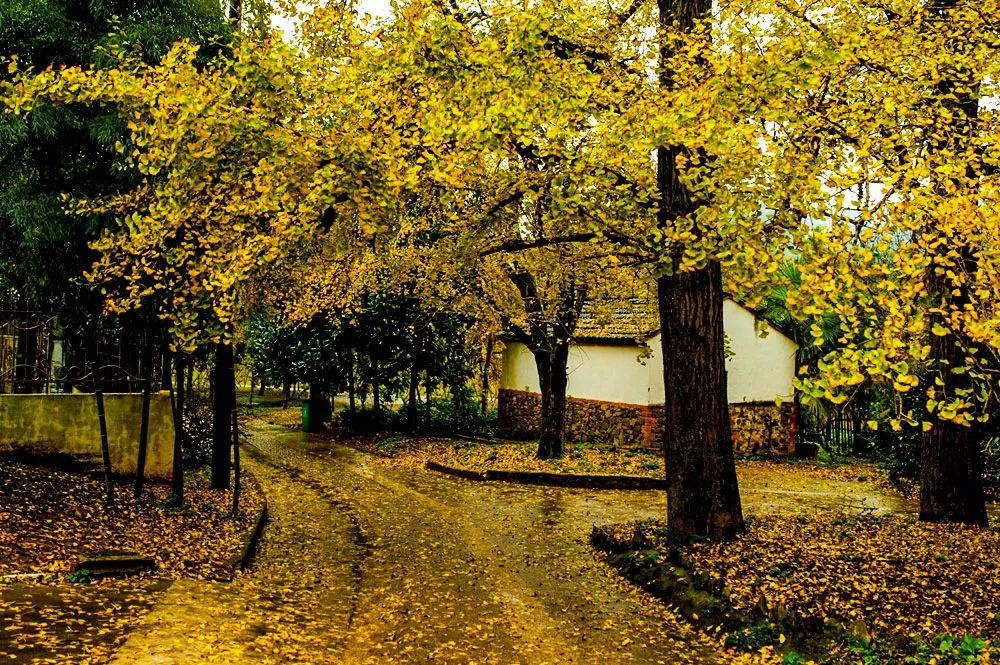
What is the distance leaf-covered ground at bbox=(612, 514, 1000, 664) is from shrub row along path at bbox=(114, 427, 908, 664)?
849 millimetres

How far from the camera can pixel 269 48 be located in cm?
→ 941

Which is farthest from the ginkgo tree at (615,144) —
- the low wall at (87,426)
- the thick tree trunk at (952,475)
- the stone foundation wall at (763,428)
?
the stone foundation wall at (763,428)

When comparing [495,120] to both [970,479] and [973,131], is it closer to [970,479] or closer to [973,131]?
[973,131]

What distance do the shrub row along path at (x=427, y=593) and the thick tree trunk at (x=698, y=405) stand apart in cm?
135

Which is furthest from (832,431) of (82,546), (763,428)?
(82,546)

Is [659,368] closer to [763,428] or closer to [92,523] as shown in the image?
[763,428]

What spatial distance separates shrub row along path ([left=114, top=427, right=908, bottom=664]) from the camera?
7.16m

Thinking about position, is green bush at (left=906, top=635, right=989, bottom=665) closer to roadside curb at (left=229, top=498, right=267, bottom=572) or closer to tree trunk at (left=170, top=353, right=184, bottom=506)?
roadside curb at (left=229, top=498, right=267, bottom=572)

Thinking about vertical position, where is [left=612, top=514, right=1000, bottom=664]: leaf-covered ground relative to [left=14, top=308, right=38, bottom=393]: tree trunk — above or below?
below

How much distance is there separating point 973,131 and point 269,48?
7.16 m

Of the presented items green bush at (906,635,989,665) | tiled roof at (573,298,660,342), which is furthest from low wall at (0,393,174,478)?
green bush at (906,635,989,665)

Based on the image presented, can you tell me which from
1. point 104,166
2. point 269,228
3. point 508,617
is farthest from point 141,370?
point 508,617

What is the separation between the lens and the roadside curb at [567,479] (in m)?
18.4

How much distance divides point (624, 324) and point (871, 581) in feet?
55.4
